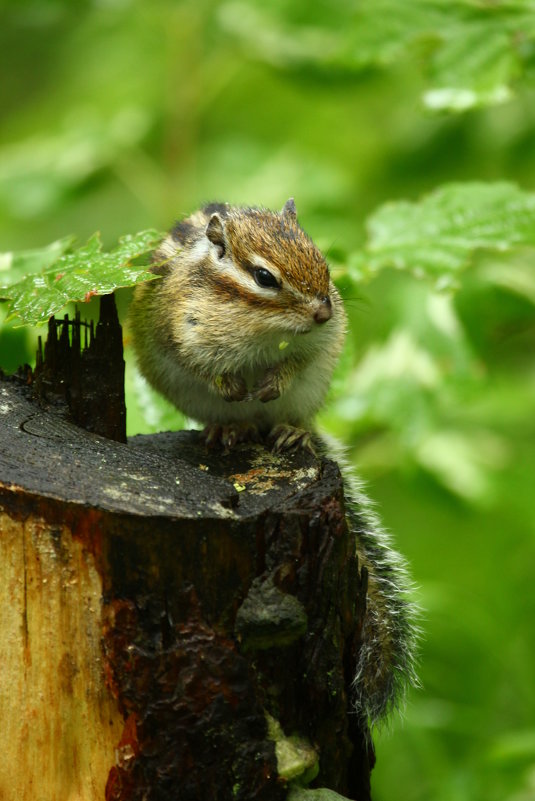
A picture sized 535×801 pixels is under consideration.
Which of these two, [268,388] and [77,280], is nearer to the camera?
[77,280]

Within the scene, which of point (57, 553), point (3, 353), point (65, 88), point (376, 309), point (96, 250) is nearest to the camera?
point (57, 553)

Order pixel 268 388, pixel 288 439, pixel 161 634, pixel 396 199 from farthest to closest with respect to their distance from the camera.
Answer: pixel 396 199, pixel 268 388, pixel 288 439, pixel 161 634

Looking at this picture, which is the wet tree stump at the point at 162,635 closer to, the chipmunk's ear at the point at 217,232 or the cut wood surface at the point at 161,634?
the cut wood surface at the point at 161,634

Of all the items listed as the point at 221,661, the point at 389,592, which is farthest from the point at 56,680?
the point at 389,592

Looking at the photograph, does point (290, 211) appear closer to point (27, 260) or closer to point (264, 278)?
point (264, 278)

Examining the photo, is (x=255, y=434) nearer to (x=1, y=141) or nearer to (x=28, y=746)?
(x=28, y=746)

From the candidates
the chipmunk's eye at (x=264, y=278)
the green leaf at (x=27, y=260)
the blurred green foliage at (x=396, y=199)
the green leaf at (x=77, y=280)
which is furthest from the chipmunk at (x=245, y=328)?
the green leaf at (x=77, y=280)

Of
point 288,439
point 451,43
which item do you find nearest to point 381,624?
point 288,439
